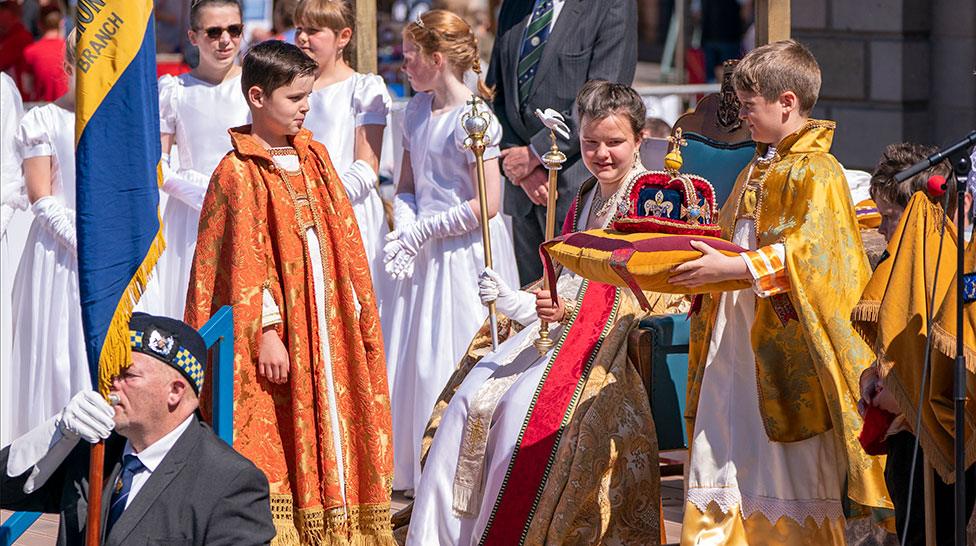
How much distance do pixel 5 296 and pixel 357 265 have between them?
2.78m

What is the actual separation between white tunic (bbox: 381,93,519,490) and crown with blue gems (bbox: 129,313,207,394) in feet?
8.86

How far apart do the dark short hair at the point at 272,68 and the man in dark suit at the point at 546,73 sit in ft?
3.95

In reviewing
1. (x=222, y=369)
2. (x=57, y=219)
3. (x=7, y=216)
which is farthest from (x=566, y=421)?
(x=7, y=216)

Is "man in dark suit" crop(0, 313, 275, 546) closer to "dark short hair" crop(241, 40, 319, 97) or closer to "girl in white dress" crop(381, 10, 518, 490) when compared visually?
"dark short hair" crop(241, 40, 319, 97)

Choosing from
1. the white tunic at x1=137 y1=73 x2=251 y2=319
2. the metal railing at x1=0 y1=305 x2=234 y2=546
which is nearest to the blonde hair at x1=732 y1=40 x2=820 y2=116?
the metal railing at x1=0 y1=305 x2=234 y2=546

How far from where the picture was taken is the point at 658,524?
5.07 m

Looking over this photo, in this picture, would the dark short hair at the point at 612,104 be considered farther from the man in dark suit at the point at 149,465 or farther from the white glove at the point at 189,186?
the white glove at the point at 189,186

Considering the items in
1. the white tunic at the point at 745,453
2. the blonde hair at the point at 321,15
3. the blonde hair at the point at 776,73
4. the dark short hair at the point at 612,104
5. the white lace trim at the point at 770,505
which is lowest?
the white lace trim at the point at 770,505

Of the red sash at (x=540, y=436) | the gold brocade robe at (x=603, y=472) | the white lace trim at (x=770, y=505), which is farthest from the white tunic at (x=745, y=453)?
the red sash at (x=540, y=436)

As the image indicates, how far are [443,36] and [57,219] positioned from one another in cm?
174

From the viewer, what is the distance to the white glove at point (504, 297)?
5391mm

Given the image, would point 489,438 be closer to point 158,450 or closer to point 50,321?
point 158,450

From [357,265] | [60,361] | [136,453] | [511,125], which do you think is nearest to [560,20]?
[511,125]

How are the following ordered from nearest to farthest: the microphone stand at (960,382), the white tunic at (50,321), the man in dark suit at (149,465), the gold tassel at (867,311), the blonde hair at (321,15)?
the man in dark suit at (149,465) → the microphone stand at (960,382) → the gold tassel at (867,311) → the blonde hair at (321,15) → the white tunic at (50,321)
